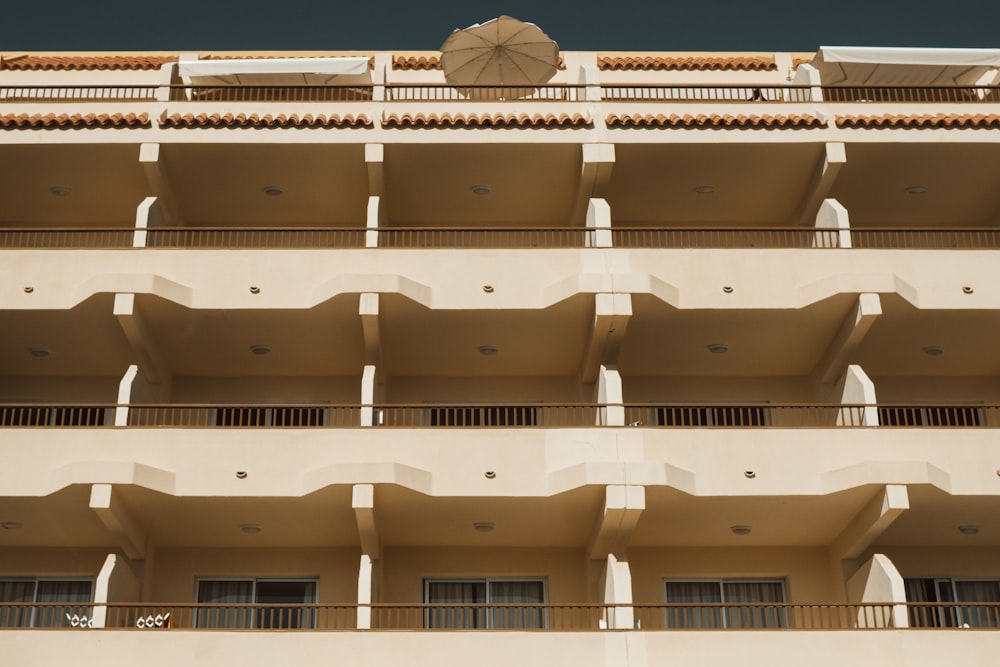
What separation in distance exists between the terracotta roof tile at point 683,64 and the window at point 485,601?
44.9 ft

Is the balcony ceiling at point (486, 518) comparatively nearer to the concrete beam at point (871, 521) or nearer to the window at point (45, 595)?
the concrete beam at point (871, 521)

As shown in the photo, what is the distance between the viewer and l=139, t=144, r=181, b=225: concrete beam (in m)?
28.2

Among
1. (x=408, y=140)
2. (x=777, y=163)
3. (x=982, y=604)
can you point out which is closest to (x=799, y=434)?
(x=982, y=604)

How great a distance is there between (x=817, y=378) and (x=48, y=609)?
50.4 ft

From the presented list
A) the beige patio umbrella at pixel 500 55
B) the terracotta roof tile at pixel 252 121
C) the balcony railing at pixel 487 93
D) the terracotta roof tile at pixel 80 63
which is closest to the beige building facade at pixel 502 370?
the terracotta roof tile at pixel 252 121

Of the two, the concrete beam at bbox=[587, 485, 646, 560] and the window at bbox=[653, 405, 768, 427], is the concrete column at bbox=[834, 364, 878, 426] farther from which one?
the concrete beam at bbox=[587, 485, 646, 560]

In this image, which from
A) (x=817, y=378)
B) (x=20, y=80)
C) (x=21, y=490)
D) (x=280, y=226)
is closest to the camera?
(x=21, y=490)

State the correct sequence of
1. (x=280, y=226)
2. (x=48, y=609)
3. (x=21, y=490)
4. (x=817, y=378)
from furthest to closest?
(x=280, y=226) → (x=817, y=378) → (x=48, y=609) → (x=21, y=490)

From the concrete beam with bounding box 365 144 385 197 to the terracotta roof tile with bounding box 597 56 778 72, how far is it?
789cm

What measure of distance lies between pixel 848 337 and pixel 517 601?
7.97 m

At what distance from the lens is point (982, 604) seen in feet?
77.0

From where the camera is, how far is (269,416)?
2788 centimetres

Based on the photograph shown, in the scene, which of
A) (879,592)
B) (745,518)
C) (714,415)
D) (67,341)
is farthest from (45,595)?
(879,592)
